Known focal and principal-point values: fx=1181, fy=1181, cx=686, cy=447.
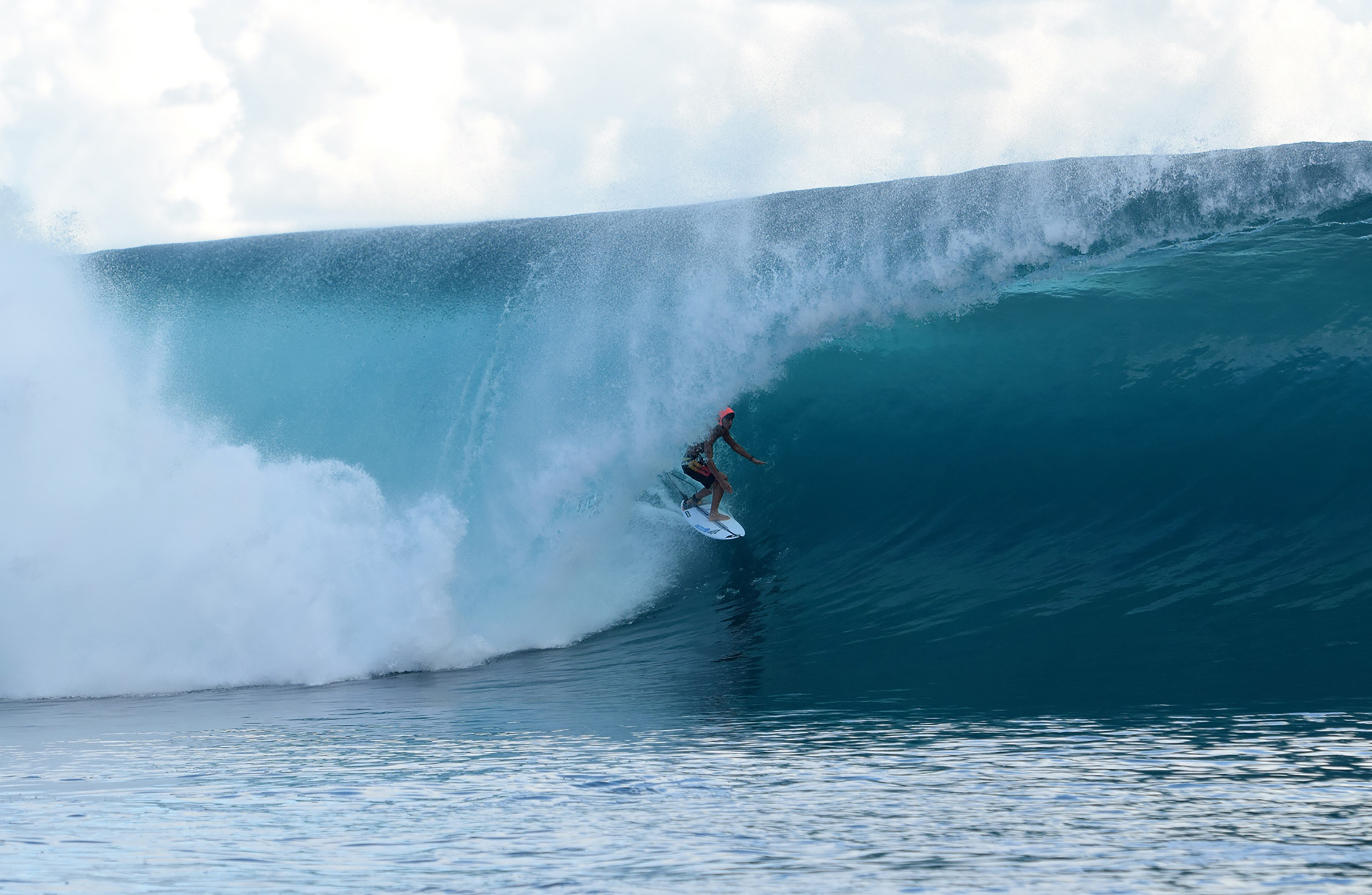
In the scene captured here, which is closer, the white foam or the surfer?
the white foam

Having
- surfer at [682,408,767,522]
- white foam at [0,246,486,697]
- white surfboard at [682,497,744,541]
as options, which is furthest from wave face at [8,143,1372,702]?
surfer at [682,408,767,522]

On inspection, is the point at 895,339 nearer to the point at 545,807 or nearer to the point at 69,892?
the point at 545,807

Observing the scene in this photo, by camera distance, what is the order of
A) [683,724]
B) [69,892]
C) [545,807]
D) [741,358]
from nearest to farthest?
[69,892], [545,807], [683,724], [741,358]

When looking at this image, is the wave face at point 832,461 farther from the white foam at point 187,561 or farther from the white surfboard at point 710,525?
the white surfboard at point 710,525

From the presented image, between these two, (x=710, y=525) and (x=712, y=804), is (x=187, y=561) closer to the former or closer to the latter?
(x=710, y=525)

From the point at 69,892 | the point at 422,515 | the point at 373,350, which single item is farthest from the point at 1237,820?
the point at 373,350

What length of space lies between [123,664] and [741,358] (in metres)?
5.49

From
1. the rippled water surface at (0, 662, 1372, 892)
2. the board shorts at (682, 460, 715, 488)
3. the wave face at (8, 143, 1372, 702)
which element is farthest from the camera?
the board shorts at (682, 460, 715, 488)

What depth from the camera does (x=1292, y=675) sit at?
18.1 feet

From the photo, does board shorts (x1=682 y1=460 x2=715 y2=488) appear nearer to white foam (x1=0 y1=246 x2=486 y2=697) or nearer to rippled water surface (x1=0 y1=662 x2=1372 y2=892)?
white foam (x1=0 y1=246 x2=486 y2=697)

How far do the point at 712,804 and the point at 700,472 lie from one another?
5.01 metres

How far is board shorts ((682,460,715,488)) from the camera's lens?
8.94 m

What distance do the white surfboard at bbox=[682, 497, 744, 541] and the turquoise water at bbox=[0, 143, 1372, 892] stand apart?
267 mm

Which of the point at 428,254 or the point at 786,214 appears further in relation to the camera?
the point at 428,254
